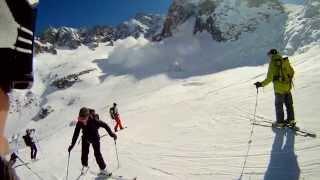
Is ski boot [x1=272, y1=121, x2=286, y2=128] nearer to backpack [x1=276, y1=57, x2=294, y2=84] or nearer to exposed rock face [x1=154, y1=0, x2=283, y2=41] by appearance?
backpack [x1=276, y1=57, x2=294, y2=84]

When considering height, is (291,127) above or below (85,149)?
above

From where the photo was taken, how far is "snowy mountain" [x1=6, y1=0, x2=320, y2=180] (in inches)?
390

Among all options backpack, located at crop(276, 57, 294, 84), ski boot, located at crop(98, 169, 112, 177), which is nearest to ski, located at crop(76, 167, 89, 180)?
ski boot, located at crop(98, 169, 112, 177)

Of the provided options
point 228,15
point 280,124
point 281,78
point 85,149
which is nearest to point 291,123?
point 280,124

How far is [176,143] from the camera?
12680 millimetres

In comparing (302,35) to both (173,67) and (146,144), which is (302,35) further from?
(146,144)

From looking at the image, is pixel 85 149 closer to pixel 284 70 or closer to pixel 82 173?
pixel 82 173

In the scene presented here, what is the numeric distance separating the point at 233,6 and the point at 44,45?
403 ft

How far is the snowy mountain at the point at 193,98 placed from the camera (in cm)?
990

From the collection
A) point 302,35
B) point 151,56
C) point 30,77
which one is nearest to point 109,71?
point 151,56

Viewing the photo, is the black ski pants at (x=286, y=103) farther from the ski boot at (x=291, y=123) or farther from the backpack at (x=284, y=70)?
the backpack at (x=284, y=70)

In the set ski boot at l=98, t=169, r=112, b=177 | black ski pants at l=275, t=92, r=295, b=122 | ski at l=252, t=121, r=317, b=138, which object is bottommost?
ski boot at l=98, t=169, r=112, b=177

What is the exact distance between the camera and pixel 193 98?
24.1m

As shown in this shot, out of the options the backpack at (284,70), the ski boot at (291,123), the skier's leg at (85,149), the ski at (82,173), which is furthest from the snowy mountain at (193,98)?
the backpack at (284,70)
